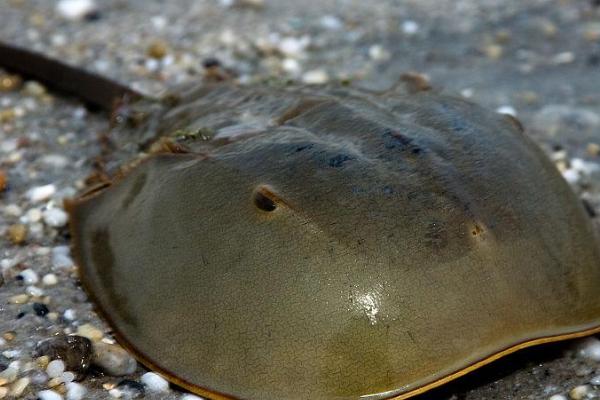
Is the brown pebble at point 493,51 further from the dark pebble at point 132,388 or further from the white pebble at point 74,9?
the dark pebble at point 132,388

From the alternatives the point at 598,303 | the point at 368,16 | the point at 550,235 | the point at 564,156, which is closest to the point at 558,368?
the point at 598,303

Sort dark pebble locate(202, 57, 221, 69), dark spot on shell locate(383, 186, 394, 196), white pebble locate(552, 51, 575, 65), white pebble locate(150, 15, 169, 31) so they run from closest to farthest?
dark spot on shell locate(383, 186, 394, 196), dark pebble locate(202, 57, 221, 69), white pebble locate(552, 51, 575, 65), white pebble locate(150, 15, 169, 31)

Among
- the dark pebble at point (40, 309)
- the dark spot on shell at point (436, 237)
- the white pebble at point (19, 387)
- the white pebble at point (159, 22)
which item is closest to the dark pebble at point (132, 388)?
the white pebble at point (19, 387)

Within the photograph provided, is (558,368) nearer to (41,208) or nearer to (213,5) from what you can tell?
(41,208)

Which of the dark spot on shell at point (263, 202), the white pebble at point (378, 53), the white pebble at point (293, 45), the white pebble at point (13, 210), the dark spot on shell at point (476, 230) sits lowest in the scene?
the white pebble at point (378, 53)

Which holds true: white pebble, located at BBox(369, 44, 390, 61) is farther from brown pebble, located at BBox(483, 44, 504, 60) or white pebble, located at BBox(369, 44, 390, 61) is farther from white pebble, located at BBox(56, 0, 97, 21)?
white pebble, located at BBox(56, 0, 97, 21)

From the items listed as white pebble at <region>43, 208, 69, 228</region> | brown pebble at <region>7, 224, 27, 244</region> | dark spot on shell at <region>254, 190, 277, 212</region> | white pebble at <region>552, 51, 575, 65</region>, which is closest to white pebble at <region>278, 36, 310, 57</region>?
white pebble at <region>552, 51, 575, 65</region>
